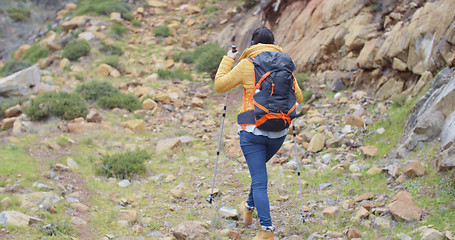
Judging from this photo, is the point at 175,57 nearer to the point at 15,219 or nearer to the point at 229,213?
the point at 229,213

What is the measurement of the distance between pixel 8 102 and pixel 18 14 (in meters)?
24.5

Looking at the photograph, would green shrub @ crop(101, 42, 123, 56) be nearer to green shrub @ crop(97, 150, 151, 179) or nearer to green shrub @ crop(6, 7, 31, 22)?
green shrub @ crop(97, 150, 151, 179)

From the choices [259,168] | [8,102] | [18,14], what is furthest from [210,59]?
[18,14]

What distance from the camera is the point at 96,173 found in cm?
689

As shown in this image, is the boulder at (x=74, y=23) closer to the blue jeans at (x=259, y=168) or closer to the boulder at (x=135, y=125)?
the boulder at (x=135, y=125)

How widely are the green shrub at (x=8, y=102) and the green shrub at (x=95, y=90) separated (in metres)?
1.47

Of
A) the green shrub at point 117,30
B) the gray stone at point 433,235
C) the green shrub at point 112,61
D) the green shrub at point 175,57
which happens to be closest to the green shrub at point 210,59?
the green shrub at point 175,57

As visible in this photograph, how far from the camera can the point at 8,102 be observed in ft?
35.1

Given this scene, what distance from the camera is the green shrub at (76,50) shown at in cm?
1591

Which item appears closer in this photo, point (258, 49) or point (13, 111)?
point (258, 49)

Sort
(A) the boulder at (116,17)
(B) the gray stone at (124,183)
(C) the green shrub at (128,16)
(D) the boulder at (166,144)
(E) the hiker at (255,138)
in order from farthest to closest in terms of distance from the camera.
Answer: (C) the green shrub at (128,16)
(A) the boulder at (116,17)
(D) the boulder at (166,144)
(B) the gray stone at (124,183)
(E) the hiker at (255,138)

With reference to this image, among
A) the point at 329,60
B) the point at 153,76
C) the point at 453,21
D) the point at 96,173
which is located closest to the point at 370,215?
the point at 453,21

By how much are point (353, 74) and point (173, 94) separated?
5.16 m

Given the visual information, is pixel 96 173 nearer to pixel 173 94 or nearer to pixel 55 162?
pixel 55 162
